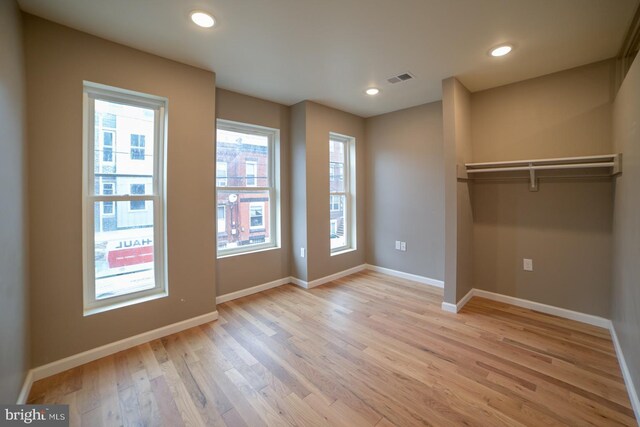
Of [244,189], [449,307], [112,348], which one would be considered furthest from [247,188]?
[449,307]

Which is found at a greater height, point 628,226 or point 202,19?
point 202,19

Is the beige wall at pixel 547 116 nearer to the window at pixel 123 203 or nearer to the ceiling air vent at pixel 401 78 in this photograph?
the ceiling air vent at pixel 401 78

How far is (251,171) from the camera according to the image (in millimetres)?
3631

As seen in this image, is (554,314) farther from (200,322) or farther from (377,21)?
(200,322)

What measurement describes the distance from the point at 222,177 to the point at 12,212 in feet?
6.20

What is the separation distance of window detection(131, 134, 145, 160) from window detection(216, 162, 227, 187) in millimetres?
885

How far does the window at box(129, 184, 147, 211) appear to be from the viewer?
245 centimetres

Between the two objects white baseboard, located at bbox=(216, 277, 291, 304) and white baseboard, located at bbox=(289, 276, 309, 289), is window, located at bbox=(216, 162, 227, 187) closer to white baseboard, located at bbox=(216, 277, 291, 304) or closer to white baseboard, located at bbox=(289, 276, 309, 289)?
white baseboard, located at bbox=(216, 277, 291, 304)

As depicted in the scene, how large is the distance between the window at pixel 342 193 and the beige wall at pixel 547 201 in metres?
1.83

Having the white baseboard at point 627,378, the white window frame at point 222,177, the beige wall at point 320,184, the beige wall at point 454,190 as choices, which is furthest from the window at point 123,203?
the white baseboard at point 627,378

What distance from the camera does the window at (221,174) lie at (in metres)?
3.29

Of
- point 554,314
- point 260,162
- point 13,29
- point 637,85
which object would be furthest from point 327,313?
point 13,29

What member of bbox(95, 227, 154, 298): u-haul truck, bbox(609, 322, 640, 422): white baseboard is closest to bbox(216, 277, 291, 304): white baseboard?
bbox(95, 227, 154, 298): u-haul truck

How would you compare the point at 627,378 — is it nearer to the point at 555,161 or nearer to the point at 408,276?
the point at 555,161
